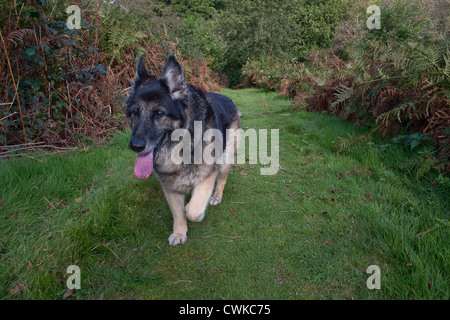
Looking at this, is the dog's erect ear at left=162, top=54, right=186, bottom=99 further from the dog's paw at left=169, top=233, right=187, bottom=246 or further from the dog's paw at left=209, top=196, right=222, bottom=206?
the dog's paw at left=209, top=196, right=222, bottom=206

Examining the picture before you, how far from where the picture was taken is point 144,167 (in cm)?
259

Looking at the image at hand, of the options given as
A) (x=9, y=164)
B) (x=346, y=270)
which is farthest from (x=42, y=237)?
(x=346, y=270)

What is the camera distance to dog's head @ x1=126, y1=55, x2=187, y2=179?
2541 millimetres

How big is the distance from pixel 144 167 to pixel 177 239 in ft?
2.86

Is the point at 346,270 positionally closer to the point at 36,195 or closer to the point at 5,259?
the point at 5,259

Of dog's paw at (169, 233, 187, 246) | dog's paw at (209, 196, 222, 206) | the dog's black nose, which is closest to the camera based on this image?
the dog's black nose

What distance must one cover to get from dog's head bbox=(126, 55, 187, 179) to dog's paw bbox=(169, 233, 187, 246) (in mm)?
765

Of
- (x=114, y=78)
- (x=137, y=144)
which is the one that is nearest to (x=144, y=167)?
(x=137, y=144)

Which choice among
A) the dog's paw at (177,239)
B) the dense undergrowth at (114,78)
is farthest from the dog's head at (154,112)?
the dense undergrowth at (114,78)

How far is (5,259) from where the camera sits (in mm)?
2088

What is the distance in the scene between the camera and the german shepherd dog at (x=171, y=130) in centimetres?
260

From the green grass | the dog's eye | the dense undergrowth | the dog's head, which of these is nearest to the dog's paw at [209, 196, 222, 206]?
the green grass

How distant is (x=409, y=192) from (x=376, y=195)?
1.12 feet

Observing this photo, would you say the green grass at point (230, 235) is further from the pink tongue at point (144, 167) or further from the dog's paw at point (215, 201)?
the pink tongue at point (144, 167)
